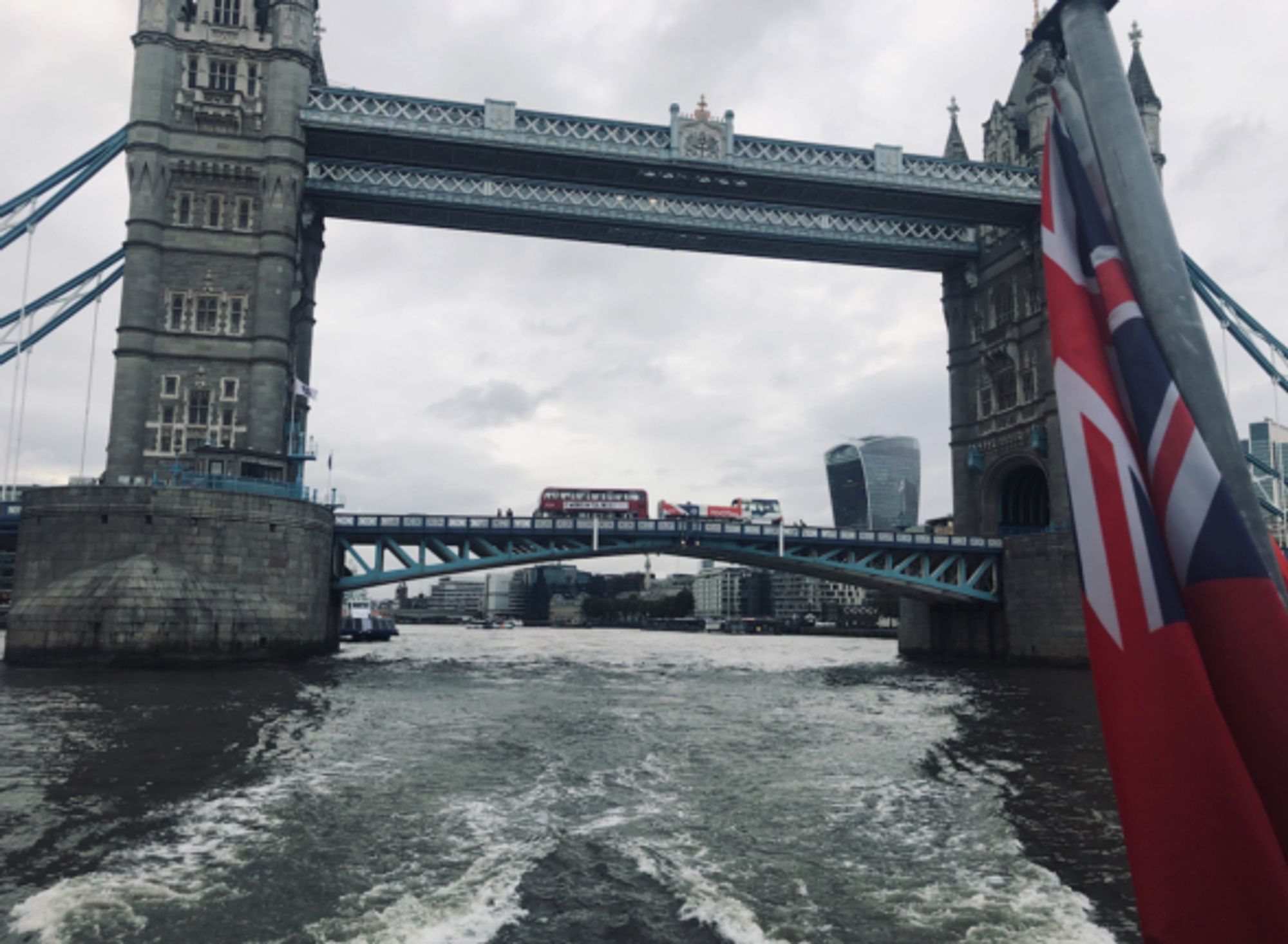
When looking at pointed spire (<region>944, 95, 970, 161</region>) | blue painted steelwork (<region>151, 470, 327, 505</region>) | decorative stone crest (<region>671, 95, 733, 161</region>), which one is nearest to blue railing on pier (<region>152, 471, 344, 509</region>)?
blue painted steelwork (<region>151, 470, 327, 505</region>)

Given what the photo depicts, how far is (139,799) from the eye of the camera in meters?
13.1

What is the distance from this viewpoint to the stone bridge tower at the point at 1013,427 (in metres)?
51.3

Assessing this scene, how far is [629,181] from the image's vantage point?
182 feet

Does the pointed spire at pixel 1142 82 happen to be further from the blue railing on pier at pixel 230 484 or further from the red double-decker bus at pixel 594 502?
the blue railing on pier at pixel 230 484

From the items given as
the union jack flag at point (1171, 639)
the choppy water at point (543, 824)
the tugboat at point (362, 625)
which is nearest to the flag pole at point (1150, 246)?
the union jack flag at point (1171, 639)

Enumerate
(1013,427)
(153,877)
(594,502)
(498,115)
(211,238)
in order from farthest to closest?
(594,502)
(1013,427)
(498,115)
(211,238)
(153,877)

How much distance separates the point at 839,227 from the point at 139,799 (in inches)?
2191

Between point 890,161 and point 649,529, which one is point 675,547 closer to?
Result: point 649,529

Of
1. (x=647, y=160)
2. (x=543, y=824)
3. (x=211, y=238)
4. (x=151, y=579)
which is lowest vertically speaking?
(x=543, y=824)

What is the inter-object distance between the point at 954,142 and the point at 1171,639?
74009 millimetres

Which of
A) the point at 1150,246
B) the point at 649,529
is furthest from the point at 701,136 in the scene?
the point at 1150,246

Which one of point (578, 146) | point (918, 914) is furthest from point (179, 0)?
point (918, 914)

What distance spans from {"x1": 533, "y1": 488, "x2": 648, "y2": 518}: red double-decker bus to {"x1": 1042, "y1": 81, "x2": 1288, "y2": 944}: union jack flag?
58725 millimetres

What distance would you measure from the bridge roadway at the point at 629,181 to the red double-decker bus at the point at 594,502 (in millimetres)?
17762
